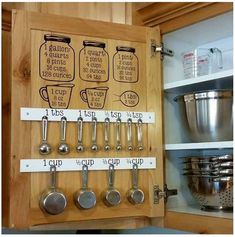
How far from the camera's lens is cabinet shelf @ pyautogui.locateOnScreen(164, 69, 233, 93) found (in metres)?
1.14

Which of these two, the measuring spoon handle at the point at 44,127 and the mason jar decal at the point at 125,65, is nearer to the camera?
the measuring spoon handle at the point at 44,127

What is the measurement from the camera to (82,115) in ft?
3.69

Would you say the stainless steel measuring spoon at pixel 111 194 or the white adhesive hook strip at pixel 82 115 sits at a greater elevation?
the white adhesive hook strip at pixel 82 115

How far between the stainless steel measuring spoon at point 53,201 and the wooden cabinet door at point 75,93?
19 mm

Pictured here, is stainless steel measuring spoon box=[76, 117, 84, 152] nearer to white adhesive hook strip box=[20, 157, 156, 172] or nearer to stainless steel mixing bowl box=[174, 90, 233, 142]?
white adhesive hook strip box=[20, 157, 156, 172]

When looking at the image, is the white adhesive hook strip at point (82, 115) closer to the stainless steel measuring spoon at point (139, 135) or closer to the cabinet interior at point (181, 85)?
the stainless steel measuring spoon at point (139, 135)

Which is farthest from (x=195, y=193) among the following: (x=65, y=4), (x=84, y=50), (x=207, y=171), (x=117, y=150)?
(x=65, y=4)

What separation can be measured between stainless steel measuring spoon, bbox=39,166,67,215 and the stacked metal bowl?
435mm

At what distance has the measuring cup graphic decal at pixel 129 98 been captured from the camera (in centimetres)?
119

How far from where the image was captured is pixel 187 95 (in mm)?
1245

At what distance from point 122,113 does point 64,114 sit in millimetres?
180

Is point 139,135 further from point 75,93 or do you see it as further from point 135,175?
point 75,93

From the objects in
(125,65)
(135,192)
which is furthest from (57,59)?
(135,192)

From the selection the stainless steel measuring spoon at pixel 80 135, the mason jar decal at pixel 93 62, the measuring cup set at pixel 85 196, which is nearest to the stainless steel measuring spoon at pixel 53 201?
the measuring cup set at pixel 85 196
